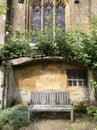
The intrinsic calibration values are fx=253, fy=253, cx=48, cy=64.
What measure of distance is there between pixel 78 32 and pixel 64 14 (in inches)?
179

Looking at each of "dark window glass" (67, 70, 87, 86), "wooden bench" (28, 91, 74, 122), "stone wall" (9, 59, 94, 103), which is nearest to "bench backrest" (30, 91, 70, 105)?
"wooden bench" (28, 91, 74, 122)

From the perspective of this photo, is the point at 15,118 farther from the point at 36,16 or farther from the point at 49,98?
the point at 36,16

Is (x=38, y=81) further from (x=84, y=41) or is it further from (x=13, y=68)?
(x=84, y=41)

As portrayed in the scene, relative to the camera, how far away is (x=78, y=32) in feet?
32.1

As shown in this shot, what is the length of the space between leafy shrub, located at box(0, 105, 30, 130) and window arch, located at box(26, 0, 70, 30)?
16.9 feet

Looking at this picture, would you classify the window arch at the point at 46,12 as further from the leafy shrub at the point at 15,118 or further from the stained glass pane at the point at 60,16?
the leafy shrub at the point at 15,118

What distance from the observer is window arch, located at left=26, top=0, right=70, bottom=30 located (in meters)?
13.7

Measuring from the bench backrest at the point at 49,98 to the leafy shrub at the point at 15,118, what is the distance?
37.2 inches

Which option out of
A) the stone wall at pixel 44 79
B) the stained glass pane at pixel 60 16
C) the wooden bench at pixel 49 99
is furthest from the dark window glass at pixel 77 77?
the stained glass pane at pixel 60 16

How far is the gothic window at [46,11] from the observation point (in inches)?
545

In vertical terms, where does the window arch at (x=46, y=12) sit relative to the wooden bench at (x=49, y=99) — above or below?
above

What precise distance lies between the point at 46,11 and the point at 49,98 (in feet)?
17.3

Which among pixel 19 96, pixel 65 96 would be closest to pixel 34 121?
pixel 65 96

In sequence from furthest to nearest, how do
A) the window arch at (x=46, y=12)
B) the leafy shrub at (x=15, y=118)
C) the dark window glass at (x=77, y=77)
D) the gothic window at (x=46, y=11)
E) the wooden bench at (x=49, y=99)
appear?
the gothic window at (x=46, y=11) < the window arch at (x=46, y=12) < the dark window glass at (x=77, y=77) < the wooden bench at (x=49, y=99) < the leafy shrub at (x=15, y=118)
